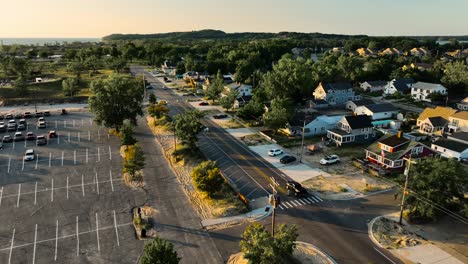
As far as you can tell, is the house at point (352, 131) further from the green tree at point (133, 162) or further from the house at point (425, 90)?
the house at point (425, 90)

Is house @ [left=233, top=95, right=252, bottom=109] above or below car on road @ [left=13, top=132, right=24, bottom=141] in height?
above

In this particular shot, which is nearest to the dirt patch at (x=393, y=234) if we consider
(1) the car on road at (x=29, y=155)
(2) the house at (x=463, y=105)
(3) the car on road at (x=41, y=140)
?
(1) the car on road at (x=29, y=155)

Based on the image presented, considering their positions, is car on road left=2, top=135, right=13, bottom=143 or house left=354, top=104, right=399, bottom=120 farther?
house left=354, top=104, right=399, bottom=120

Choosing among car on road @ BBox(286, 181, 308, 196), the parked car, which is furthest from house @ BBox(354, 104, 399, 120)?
the parked car

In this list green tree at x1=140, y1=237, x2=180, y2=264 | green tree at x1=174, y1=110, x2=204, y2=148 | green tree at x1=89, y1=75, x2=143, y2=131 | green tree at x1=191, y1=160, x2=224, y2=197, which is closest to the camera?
green tree at x1=140, y1=237, x2=180, y2=264

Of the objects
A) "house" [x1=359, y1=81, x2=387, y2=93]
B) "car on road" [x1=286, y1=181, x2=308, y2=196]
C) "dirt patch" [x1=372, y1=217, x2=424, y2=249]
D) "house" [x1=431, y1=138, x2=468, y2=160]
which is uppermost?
"house" [x1=359, y1=81, x2=387, y2=93]

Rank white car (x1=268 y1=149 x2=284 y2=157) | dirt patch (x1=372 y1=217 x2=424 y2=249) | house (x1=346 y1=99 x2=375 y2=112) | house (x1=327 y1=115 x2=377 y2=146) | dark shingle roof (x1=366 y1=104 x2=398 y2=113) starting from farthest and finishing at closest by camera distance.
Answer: house (x1=346 y1=99 x2=375 y2=112)
dark shingle roof (x1=366 y1=104 x2=398 y2=113)
house (x1=327 y1=115 x2=377 y2=146)
white car (x1=268 y1=149 x2=284 y2=157)
dirt patch (x1=372 y1=217 x2=424 y2=249)

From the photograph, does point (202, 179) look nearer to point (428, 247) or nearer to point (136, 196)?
point (136, 196)

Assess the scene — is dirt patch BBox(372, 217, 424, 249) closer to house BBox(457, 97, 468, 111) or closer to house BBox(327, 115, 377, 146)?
house BBox(327, 115, 377, 146)

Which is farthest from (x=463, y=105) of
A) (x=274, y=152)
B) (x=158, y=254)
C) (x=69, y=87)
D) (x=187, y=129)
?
(x=69, y=87)
